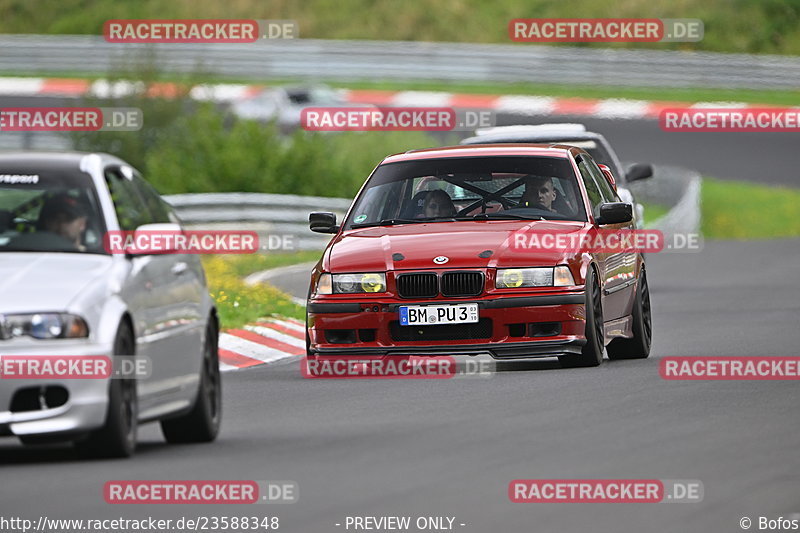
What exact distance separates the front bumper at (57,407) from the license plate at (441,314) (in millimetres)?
4349

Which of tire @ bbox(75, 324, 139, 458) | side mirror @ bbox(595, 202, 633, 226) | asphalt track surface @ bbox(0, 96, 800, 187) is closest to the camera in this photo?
tire @ bbox(75, 324, 139, 458)

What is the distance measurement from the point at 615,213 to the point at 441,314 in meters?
1.54

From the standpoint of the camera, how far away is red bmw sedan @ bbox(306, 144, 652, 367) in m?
13.3

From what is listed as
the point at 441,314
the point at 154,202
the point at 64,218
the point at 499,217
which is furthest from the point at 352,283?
the point at 64,218

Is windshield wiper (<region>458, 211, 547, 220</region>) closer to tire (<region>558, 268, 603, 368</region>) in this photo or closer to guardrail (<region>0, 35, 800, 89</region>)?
tire (<region>558, 268, 603, 368</region>)

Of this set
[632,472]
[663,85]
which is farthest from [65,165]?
[663,85]

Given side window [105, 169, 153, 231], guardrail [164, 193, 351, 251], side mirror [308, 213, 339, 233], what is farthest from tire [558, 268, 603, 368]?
guardrail [164, 193, 351, 251]

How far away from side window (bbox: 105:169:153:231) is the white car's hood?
0.43 m

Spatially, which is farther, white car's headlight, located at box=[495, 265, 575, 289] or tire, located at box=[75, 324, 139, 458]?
white car's headlight, located at box=[495, 265, 575, 289]

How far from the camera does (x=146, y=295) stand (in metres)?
9.95

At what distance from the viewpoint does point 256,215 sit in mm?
28031

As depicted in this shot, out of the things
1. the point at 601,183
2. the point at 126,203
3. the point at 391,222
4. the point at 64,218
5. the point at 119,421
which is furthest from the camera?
the point at 601,183

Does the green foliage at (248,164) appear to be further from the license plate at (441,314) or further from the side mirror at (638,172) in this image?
the license plate at (441,314)

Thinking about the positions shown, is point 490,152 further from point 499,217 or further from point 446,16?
point 446,16
